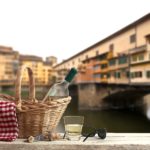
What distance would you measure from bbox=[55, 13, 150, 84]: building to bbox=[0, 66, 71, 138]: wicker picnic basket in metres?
20.4

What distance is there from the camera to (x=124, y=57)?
1004 inches

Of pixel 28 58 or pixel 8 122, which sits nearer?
pixel 8 122

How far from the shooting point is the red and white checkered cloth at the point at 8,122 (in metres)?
1.45

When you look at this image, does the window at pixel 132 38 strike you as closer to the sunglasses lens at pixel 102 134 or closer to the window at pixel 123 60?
the window at pixel 123 60

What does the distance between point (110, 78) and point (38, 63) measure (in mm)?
37750

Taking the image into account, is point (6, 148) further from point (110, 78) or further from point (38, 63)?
point (38, 63)

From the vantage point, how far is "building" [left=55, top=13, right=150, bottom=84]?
74.2 ft

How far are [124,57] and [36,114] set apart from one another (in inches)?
956

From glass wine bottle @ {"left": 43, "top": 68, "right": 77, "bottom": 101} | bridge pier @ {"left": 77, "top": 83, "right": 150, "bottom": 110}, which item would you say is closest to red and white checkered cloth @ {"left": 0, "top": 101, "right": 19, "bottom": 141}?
glass wine bottle @ {"left": 43, "top": 68, "right": 77, "bottom": 101}

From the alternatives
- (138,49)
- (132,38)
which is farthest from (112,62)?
(138,49)

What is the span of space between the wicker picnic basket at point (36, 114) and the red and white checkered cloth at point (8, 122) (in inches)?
0.9

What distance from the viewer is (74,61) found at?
50.6 metres

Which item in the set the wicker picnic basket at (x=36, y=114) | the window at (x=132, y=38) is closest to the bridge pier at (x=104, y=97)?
the window at (x=132, y=38)

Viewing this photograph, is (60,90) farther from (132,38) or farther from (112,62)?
(112,62)
